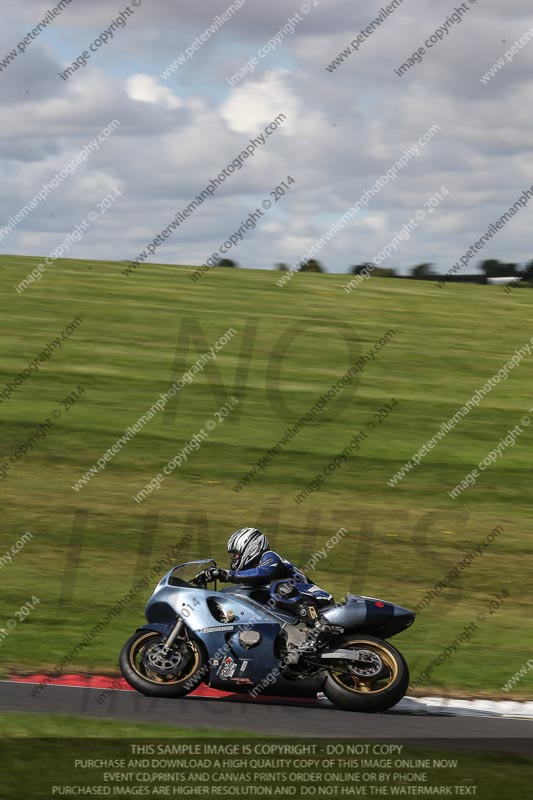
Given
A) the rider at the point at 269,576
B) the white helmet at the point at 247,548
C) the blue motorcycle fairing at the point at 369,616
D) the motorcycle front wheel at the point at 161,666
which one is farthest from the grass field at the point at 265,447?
the white helmet at the point at 247,548

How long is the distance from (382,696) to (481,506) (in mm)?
11439

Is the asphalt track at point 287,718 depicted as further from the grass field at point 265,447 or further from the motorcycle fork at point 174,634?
the grass field at point 265,447

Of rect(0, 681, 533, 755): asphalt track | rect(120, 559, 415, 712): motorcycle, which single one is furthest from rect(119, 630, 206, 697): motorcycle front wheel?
rect(0, 681, 533, 755): asphalt track

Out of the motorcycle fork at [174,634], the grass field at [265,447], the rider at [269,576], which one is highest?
the grass field at [265,447]

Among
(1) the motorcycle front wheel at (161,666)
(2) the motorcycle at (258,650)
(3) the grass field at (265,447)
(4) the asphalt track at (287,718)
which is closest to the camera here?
(4) the asphalt track at (287,718)

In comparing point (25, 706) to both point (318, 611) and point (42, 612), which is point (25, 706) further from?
point (42, 612)

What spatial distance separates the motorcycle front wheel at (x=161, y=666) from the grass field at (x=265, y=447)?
178 centimetres

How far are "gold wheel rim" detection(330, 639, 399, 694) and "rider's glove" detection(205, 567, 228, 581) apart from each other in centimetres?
122

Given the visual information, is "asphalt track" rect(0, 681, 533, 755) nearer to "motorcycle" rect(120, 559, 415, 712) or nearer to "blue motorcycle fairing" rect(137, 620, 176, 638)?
"motorcycle" rect(120, 559, 415, 712)

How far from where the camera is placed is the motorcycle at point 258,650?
30.8 feet

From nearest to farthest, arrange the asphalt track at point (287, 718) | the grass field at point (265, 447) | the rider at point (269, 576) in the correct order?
the asphalt track at point (287, 718) → the rider at point (269, 576) → the grass field at point (265, 447)

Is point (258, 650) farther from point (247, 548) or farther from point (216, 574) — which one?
point (247, 548)

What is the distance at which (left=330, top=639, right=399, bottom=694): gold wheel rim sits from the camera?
9.27 metres
